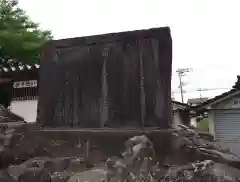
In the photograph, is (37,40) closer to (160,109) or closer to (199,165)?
(160,109)

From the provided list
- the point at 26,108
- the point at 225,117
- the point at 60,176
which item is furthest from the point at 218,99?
the point at 60,176

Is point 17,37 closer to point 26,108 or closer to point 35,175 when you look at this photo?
point 26,108

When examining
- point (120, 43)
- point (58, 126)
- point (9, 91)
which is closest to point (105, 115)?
point (58, 126)

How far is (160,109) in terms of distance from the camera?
5.42m

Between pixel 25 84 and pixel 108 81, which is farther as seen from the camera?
pixel 25 84

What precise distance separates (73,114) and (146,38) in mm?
1823

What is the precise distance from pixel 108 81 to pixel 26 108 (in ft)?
27.1

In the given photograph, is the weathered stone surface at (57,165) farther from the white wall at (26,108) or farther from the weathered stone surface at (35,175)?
the white wall at (26,108)

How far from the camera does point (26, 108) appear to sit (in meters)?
13.2

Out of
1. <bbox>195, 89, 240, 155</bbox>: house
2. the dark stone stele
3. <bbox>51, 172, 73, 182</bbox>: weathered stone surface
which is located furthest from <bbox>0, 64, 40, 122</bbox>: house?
<bbox>51, 172, 73, 182</bbox>: weathered stone surface

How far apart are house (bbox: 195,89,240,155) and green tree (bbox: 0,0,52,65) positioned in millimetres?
6547

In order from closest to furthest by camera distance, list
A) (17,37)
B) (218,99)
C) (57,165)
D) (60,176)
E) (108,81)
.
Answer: (60,176) < (57,165) < (108,81) < (218,99) < (17,37)

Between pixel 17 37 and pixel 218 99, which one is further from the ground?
pixel 17 37

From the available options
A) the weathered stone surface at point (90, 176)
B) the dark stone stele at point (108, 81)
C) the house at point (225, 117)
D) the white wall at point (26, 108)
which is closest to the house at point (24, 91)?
the white wall at point (26, 108)
